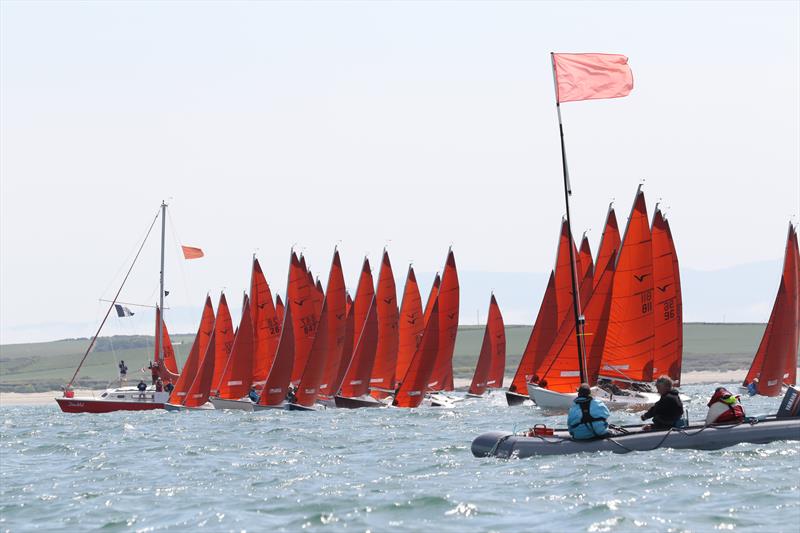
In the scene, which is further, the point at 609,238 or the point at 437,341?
the point at 437,341

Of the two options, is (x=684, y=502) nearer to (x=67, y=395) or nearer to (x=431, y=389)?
(x=431, y=389)

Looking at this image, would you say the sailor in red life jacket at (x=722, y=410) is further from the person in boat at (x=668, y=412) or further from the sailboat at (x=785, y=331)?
the sailboat at (x=785, y=331)

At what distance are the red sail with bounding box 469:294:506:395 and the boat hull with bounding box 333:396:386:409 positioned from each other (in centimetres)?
1430

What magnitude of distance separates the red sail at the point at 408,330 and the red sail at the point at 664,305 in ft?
54.6

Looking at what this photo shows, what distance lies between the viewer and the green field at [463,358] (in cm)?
12769

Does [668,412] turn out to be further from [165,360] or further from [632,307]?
[165,360]

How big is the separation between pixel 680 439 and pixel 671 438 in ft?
0.58

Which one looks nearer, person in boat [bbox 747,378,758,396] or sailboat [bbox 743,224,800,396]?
sailboat [bbox 743,224,800,396]

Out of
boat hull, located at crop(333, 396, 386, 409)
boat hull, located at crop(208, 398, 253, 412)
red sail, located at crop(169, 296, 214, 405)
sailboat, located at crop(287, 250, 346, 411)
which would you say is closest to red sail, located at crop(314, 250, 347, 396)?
sailboat, located at crop(287, 250, 346, 411)

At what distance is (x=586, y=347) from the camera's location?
145ft

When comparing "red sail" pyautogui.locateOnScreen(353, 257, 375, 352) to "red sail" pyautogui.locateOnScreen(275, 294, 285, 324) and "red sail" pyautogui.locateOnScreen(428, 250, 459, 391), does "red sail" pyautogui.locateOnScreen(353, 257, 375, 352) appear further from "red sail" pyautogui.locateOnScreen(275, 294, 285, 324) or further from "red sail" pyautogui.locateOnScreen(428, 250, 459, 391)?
"red sail" pyautogui.locateOnScreen(275, 294, 285, 324)

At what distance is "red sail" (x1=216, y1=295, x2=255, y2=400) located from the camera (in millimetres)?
57906

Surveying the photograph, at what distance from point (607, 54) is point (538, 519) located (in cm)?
1825

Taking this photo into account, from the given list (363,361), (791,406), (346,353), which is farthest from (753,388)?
(791,406)
